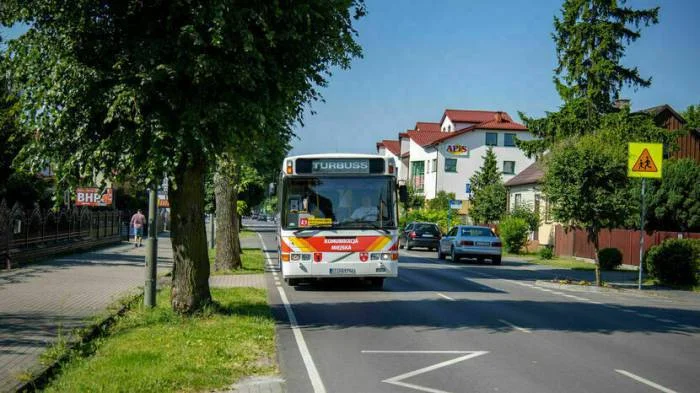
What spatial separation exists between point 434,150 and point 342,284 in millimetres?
63660

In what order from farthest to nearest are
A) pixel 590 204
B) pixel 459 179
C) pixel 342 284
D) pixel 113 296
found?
pixel 459 179 → pixel 590 204 → pixel 342 284 → pixel 113 296

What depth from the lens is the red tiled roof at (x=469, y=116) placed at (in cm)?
9331

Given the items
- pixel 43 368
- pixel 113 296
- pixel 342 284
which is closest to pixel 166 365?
pixel 43 368

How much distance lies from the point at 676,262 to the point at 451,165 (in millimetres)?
58350

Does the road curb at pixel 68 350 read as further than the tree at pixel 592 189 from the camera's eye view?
No

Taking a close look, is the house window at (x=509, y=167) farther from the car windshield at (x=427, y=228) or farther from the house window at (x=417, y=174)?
the car windshield at (x=427, y=228)

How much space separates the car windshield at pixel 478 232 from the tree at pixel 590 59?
851 cm

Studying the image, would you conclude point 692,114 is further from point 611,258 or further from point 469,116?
point 611,258

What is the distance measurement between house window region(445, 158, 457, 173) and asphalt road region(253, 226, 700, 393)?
62464 mm

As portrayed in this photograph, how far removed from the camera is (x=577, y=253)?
41062 mm

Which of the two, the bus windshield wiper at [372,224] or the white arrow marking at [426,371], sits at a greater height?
the bus windshield wiper at [372,224]

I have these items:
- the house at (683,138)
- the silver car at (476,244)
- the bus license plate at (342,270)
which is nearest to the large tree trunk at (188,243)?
the bus license plate at (342,270)

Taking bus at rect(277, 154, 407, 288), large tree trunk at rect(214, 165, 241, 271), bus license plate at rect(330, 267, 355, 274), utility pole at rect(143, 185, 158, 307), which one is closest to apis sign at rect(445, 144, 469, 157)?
large tree trunk at rect(214, 165, 241, 271)

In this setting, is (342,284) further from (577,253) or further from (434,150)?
(434,150)
